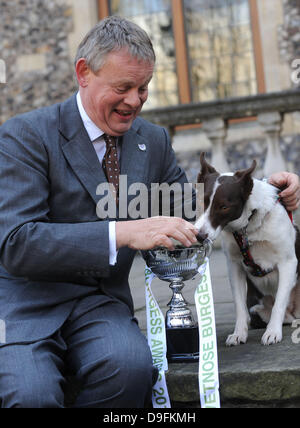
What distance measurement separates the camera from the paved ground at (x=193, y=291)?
3260 millimetres

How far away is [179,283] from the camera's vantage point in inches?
91.5

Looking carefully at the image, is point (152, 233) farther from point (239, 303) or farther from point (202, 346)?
point (239, 303)

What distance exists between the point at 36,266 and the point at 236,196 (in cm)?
80

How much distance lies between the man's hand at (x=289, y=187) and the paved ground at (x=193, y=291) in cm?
68

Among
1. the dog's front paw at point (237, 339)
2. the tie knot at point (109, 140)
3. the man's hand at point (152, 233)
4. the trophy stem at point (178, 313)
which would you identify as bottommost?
the dog's front paw at point (237, 339)

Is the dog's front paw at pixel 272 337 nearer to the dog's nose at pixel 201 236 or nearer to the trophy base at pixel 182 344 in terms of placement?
the trophy base at pixel 182 344

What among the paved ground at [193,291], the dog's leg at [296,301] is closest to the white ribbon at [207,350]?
the dog's leg at [296,301]

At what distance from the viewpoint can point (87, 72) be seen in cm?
221

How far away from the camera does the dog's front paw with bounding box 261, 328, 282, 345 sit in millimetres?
2414

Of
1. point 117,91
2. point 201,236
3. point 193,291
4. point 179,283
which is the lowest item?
point 193,291

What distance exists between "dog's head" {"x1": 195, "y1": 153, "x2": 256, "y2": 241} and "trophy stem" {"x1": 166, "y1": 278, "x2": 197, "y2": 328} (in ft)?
0.71

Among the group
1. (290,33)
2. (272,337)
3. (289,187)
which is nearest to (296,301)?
(272,337)

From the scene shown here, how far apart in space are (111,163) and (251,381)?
0.88m

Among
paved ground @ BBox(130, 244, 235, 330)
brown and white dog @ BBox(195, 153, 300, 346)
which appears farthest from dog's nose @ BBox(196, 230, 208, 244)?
paved ground @ BBox(130, 244, 235, 330)
